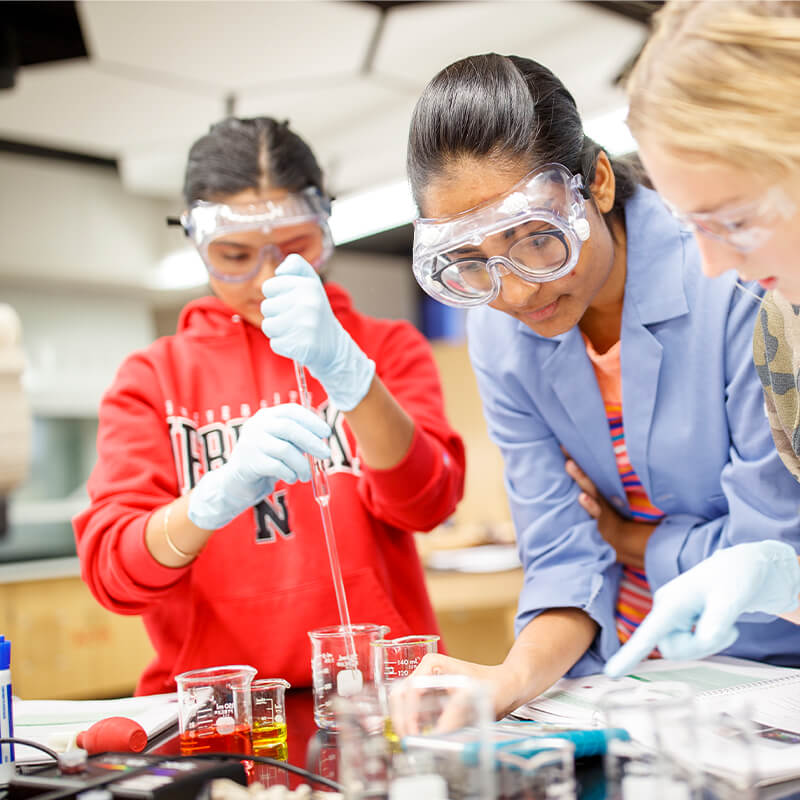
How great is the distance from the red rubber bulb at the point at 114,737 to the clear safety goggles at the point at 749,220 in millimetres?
947

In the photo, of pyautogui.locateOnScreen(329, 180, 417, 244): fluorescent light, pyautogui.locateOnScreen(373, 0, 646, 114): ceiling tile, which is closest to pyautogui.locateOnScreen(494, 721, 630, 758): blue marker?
pyautogui.locateOnScreen(329, 180, 417, 244): fluorescent light

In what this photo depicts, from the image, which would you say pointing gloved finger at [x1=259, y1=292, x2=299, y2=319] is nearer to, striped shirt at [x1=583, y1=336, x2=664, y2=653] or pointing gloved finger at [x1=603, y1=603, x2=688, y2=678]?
striped shirt at [x1=583, y1=336, x2=664, y2=653]

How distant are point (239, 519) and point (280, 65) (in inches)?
127

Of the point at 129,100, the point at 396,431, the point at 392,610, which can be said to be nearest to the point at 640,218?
the point at 396,431

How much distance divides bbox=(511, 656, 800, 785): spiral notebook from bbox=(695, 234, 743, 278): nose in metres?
0.49

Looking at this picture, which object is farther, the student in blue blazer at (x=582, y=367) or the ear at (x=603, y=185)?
the ear at (x=603, y=185)

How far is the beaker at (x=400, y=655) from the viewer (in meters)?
1.20

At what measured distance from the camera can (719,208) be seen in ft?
3.15

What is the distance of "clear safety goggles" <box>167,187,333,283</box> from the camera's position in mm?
1738

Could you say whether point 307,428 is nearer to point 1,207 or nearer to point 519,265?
point 519,265

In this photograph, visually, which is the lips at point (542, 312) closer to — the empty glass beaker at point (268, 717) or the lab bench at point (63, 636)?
the empty glass beaker at point (268, 717)

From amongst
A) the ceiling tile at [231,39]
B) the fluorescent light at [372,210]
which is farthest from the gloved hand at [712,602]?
the ceiling tile at [231,39]

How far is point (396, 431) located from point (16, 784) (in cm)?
85

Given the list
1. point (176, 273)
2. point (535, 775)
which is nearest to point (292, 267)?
point (535, 775)
